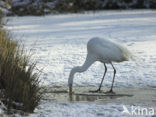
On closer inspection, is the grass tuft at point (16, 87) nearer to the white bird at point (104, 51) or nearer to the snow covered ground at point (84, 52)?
the snow covered ground at point (84, 52)

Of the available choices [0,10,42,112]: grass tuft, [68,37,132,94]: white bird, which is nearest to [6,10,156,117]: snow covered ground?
[0,10,42,112]: grass tuft

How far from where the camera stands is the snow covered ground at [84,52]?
6.64m

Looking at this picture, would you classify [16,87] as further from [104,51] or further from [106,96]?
[104,51]

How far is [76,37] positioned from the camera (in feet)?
51.1

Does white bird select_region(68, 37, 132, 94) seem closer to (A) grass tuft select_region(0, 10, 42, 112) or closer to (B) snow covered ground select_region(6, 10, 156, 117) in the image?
(B) snow covered ground select_region(6, 10, 156, 117)

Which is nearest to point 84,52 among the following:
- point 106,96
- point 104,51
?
point 104,51

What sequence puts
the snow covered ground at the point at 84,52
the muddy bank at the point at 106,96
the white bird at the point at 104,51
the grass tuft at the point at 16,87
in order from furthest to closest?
the white bird at the point at 104,51
the muddy bank at the point at 106,96
the snow covered ground at the point at 84,52
the grass tuft at the point at 16,87

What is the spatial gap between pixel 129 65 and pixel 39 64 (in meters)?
2.35

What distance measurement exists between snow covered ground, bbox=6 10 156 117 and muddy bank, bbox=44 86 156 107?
1.09 ft

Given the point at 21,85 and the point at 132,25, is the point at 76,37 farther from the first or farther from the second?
the point at 21,85

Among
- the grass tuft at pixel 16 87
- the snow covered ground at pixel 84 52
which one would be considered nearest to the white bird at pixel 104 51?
the snow covered ground at pixel 84 52

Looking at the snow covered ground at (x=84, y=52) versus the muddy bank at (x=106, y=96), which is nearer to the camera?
the snow covered ground at (x=84, y=52)

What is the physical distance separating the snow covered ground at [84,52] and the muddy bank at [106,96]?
0.33m

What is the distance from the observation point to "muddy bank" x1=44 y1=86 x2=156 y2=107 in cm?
716
